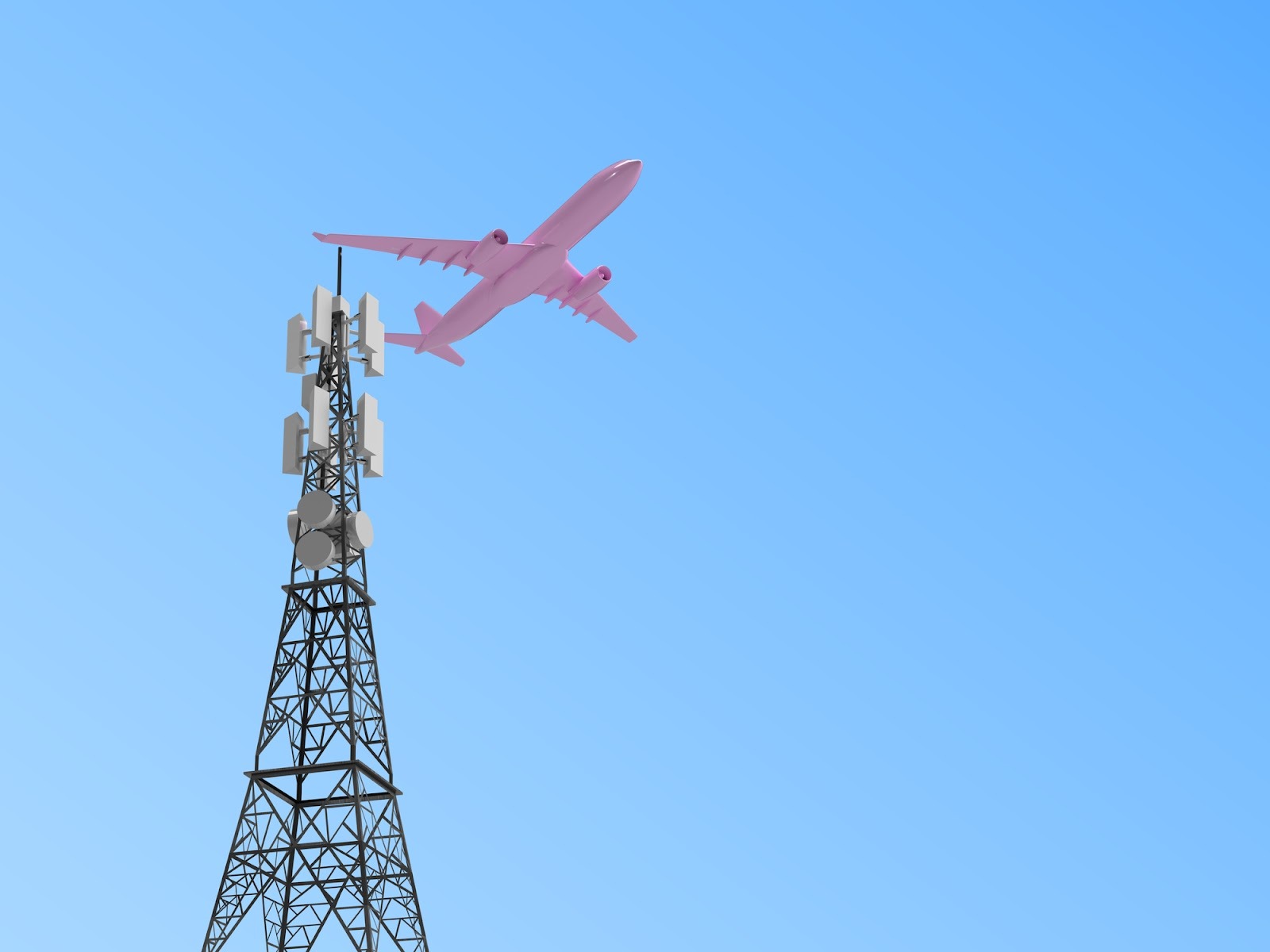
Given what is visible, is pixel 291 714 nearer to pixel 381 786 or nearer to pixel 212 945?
pixel 381 786

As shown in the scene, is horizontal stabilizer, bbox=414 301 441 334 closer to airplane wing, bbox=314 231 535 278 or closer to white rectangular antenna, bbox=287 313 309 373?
airplane wing, bbox=314 231 535 278

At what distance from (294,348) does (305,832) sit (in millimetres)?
13663

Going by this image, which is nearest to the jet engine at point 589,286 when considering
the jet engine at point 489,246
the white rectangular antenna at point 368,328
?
the jet engine at point 489,246

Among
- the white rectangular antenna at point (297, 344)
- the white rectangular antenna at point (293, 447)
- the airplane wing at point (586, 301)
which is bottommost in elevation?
the white rectangular antenna at point (293, 447)

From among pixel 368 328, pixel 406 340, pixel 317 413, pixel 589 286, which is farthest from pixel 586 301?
pixel 317 413

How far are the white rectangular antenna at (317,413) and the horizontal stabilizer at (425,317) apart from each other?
2037cm

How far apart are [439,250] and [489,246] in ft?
8.08

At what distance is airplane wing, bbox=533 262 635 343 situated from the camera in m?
56.4

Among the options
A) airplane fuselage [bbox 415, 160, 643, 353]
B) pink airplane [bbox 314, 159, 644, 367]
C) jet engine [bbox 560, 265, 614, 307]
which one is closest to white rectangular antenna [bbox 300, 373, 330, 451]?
pink airplane [bbox 314, 159, 644, 367]

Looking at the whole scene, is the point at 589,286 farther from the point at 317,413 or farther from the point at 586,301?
the point at 317,413

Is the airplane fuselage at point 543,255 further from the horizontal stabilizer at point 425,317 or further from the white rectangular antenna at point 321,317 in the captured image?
the white rectangular antenna at point 321,317

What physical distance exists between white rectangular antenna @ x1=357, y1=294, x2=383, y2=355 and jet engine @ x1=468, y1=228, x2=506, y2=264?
1238 centimetres

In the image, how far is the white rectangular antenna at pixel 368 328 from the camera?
4031 centimetres

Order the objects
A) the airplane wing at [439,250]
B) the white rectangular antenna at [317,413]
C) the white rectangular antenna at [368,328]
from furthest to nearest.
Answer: the airplane wing at [439,250] < the white rectangular antenna at [368,328] < the white rectangular antenna at [317,413]
